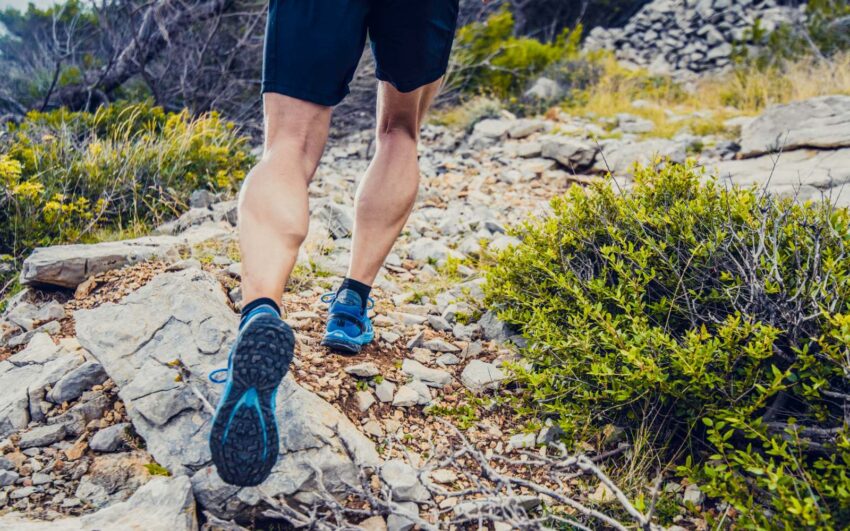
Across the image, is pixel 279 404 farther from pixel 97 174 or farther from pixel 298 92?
pixel 97 174

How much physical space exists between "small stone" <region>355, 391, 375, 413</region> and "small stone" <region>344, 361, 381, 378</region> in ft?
0.28

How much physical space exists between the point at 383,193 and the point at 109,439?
4.02 ft

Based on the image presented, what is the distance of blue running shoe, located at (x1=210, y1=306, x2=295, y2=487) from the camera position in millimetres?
1321

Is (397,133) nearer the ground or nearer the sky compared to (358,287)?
nearer the sky

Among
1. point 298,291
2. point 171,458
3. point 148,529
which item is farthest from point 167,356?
point 298,291

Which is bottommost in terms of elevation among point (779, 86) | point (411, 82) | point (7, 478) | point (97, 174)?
point (7, 478)

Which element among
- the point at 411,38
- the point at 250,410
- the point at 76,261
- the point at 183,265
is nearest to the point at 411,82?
the point at 411,38

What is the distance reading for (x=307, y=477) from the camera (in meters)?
1.64

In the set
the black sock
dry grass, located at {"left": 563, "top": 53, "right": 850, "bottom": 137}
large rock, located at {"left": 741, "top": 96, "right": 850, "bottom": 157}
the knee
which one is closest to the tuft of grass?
the black sock

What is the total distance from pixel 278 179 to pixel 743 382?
56.6 inches

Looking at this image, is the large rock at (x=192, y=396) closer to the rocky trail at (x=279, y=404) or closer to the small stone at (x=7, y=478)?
the rocky trail at (x=279, y=404)

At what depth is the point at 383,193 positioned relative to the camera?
2.18 m

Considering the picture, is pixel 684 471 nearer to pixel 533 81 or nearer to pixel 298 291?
pixel 298 291

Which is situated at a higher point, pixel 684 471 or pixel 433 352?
pixel 684 471
